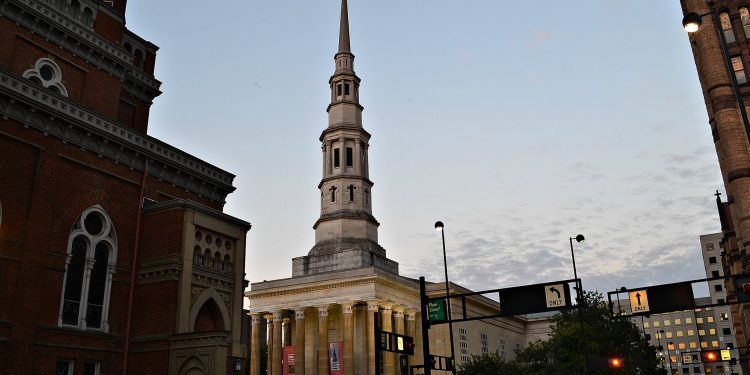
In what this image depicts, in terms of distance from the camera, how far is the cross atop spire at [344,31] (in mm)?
80375

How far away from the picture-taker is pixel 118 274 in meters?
27.1

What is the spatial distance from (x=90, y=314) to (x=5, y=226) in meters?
5.01

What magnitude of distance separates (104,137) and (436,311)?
53.9 ft

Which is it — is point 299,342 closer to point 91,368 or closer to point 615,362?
point 615,362

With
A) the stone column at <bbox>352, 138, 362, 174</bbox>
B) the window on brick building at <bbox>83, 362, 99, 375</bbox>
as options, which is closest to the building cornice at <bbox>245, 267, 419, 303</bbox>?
the stone column at <bbox>352, 138, 362, 174</bbox>

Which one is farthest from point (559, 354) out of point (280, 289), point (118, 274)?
point (118, 274)

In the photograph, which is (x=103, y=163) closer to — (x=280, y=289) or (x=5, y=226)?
(x=5, y=226)

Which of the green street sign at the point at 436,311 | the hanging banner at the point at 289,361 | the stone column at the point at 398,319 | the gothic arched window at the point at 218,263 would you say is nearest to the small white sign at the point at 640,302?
the green street sign at the point at 436,311

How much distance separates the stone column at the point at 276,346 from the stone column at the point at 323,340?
4.85 meters

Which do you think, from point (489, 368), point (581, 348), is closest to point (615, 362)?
point (581, 348)

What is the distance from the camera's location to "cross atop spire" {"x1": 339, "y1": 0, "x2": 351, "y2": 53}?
80.4 metres

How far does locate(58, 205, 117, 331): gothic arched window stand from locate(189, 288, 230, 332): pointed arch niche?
3817 millimetres

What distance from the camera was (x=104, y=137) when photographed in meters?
27.2

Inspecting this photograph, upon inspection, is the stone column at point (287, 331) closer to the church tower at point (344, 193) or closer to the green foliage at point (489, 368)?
the church tower at point (344, 193)
